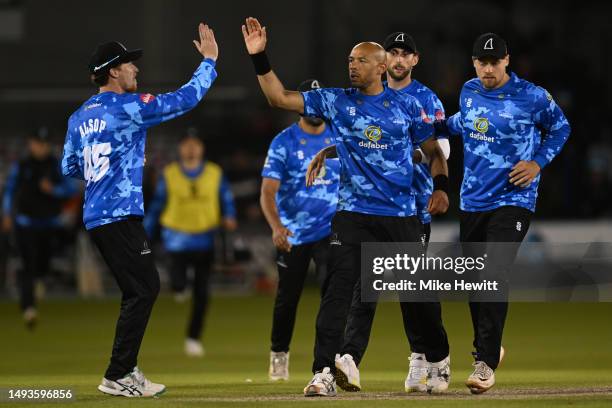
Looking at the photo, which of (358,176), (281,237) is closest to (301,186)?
(281,237)

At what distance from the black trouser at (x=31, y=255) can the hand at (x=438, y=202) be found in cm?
922

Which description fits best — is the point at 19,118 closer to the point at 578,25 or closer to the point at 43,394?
the point at 578,25

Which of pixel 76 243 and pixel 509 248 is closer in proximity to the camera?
pixel 509 248

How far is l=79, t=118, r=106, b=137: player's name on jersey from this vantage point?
385 inches

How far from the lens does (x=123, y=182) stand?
9828 millimetres

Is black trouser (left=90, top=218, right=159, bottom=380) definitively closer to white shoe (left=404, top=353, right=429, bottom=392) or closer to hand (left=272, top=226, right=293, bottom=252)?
hand (left=272, top=226, right=293, bottom=252)

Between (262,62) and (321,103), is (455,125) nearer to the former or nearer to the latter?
(321,103)

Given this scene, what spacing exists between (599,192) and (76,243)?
10193 millimetres

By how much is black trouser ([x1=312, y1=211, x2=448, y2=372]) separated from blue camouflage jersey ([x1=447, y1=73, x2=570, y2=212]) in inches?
24.9

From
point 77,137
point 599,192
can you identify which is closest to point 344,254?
point 77,137

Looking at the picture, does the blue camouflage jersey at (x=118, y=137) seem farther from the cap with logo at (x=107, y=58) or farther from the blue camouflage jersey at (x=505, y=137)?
the blue camouflage jersey at (x=505, y=137)

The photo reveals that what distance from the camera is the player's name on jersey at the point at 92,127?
9773mm

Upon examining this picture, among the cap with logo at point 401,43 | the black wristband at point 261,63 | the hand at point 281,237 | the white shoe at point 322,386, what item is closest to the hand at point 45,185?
the hand at point 281,237

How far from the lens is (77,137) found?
993 centimetres
